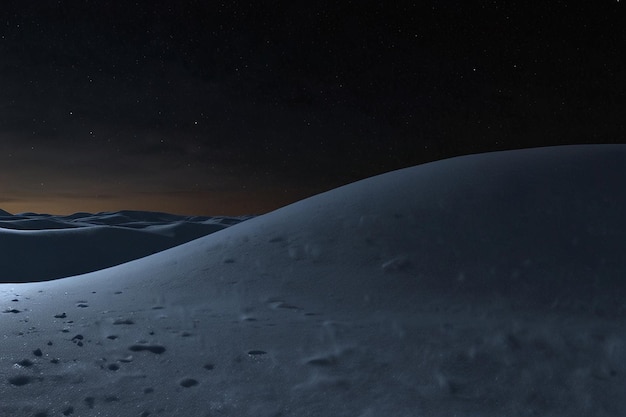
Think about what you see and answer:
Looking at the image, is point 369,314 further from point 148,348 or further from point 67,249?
point 67,249

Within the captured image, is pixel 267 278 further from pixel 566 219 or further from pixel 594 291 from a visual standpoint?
pixel 566 219

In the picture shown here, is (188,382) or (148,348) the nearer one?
(188,382)

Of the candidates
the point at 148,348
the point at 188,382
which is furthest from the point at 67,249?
the point at 188,382

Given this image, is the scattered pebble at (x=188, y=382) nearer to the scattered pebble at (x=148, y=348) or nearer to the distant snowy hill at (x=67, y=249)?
the scattered pebble at (x=148, y=348)

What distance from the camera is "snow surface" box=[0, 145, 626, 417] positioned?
60.4 inches

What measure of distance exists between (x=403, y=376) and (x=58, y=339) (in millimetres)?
1451

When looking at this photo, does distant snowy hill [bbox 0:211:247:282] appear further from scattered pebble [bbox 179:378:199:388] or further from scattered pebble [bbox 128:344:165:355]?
scattered pebble [bbox 179:378:199:388]

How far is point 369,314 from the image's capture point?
2197 millimetres

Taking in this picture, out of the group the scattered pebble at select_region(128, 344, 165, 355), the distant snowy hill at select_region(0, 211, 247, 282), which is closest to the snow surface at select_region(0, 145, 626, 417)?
the scattered pebble at select_region(128, 344, 165, 355)

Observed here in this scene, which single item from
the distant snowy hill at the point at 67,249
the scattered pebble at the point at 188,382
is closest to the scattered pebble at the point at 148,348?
the scattered pebble at the point at 188,382

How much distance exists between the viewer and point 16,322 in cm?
225

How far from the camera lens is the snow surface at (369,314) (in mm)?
1535

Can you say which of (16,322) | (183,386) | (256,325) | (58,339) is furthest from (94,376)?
(16,322)

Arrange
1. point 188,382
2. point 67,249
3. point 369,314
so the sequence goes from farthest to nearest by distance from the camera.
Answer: point 67,249
point 369,314
point 188,382
